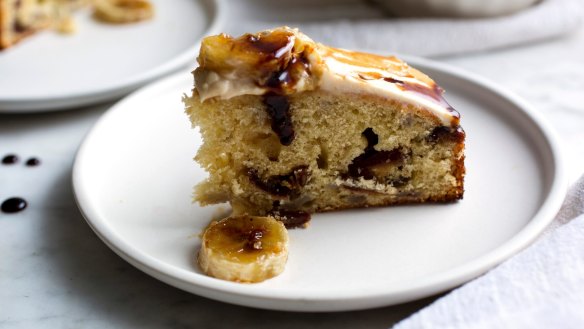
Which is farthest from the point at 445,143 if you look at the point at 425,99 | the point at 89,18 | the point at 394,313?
the point at 89,18

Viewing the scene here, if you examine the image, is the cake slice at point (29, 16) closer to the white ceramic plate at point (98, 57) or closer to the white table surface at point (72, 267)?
the white ceramic plate at point (98, 57)

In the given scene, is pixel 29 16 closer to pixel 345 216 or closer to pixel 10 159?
pixel 10 159

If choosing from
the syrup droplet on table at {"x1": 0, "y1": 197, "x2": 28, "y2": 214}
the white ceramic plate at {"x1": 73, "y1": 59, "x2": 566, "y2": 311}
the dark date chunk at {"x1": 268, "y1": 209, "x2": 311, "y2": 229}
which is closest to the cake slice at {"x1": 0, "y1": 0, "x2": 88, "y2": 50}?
the white ceramic plate at {"x1": 73, "y1": 59, "x2": 566, "y2": 311}

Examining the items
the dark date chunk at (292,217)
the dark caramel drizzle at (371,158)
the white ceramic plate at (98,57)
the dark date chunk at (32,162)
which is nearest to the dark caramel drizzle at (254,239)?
the dark date chunk at (292,217)

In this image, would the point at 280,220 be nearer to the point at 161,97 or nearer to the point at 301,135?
the point at 301,135

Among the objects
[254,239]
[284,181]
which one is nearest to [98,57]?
[284,181]

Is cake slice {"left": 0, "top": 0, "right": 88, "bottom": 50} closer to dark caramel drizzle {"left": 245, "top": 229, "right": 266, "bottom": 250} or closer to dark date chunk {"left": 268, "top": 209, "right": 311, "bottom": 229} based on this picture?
dark date chunk {"left": 268, "top": 209, "right": 311, "bottom": 229}
